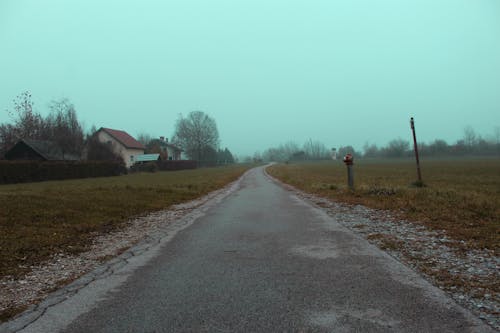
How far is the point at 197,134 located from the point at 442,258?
9837cm

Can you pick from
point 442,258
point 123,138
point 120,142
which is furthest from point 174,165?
point 442,258

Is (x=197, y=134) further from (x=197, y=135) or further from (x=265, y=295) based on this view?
(x=265, y=295)

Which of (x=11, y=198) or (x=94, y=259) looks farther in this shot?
(x=11, y=198)

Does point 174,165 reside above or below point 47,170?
above

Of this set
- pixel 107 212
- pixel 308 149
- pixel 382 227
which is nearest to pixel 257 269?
pixel 382 227

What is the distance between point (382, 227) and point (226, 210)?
5.13 m

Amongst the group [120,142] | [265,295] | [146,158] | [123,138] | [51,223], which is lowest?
[265,295]

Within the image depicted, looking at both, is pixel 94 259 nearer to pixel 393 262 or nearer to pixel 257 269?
pixel 257 269

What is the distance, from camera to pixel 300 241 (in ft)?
20.9

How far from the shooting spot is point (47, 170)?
120ft

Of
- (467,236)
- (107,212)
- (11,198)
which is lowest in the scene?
(467,236)

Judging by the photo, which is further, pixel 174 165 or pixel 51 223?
pixel 174 165

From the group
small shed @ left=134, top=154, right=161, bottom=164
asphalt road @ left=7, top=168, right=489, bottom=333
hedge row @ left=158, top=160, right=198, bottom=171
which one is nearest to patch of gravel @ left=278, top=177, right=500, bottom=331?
asphalt road @ left=7, top=168, right=489, bottom=333

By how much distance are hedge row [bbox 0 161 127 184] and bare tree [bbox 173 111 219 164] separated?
50947mm
